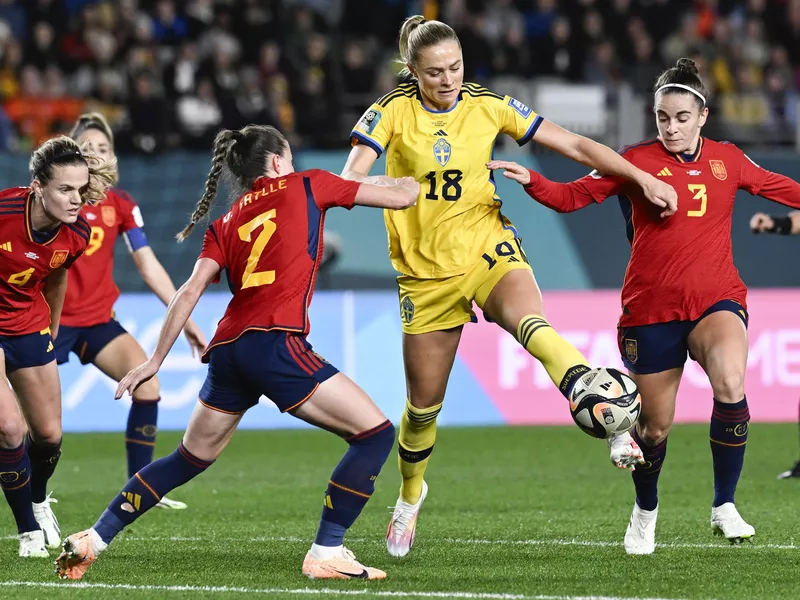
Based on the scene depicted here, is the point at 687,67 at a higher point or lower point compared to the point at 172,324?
higher

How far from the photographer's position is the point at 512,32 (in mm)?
17859

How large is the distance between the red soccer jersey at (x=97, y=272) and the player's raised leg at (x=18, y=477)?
2.23m

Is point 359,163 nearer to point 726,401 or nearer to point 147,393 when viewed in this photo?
point 726,401

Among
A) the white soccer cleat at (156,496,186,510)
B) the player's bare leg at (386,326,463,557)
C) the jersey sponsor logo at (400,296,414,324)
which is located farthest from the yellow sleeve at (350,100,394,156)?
the white soccer cleat at (156,496,186,510)

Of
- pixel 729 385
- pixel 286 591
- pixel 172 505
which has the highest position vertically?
pixel 729 385

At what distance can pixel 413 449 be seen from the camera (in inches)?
269

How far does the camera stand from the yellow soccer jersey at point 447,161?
6.29 m

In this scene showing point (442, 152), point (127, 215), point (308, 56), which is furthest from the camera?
point (308, 56)

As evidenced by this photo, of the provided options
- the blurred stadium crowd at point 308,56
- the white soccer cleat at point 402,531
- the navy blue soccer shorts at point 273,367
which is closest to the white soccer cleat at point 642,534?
the white soccer cleat at point 402,531

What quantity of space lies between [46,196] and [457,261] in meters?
2.02

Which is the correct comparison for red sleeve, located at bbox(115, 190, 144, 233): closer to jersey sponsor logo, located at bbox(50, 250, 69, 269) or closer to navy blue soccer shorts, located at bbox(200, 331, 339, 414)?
jersey sponsor logo, located at bbox(50, 250, 69, 269)

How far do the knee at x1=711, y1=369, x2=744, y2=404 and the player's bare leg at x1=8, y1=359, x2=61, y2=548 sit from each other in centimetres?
334

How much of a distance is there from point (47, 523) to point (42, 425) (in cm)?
63

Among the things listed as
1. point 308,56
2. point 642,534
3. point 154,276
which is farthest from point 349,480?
point 308,56
